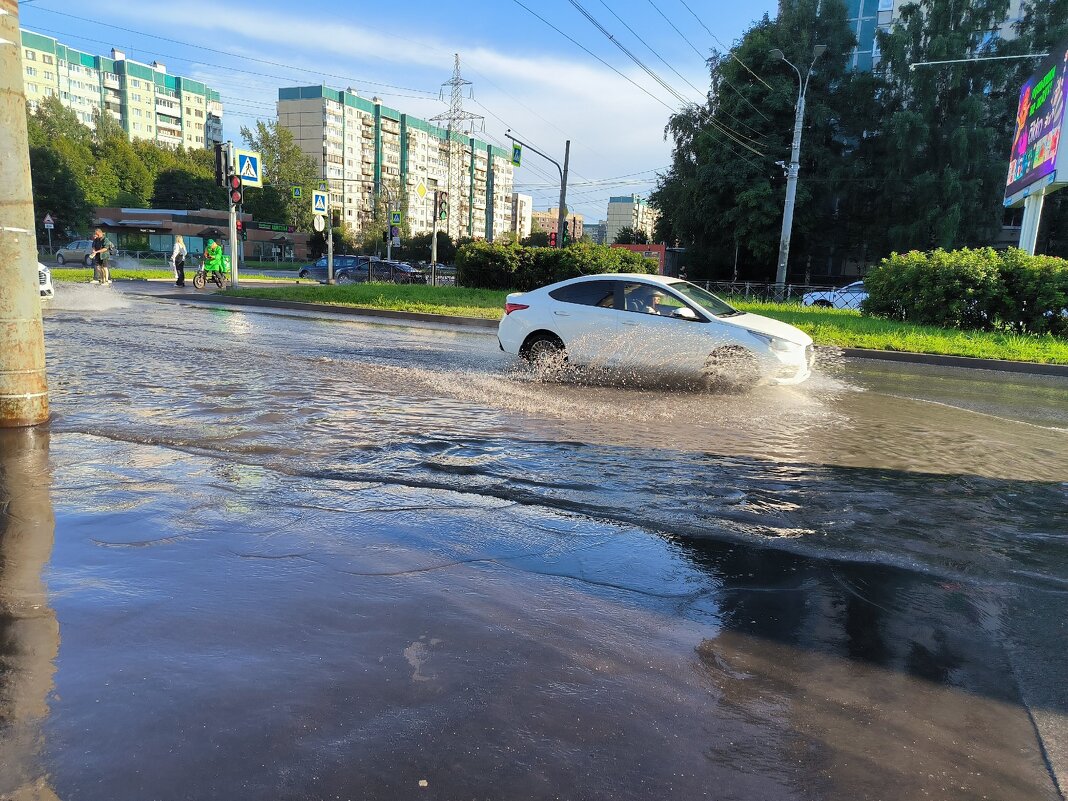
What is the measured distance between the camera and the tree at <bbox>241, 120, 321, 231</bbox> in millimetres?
83875

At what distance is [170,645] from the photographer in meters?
3.00

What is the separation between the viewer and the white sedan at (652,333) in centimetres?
941

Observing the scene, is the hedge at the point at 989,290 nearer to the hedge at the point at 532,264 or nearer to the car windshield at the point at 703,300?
the hedge at the point at 532,264

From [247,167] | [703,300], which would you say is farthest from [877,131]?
[703,300]

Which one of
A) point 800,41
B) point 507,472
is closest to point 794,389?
point 507,472

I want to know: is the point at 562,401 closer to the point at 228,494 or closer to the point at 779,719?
the point at 228,494

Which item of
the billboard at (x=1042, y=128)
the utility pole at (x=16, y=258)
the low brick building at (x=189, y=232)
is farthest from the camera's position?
the low brick building at (x=189, y=232)

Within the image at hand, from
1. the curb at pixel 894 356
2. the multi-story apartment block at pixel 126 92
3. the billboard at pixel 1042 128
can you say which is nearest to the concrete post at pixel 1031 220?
the billboard at pixel 1042 128

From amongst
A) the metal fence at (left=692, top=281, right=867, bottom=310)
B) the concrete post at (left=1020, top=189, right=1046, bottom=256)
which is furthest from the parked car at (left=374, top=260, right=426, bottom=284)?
the concrete post at (left=1020, top=189, right=1046, bottom=256)

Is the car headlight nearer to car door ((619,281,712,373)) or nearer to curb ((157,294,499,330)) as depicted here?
car door ((619,281,712,373))

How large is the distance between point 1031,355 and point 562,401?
11.2m

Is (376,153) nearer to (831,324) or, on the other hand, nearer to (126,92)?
(126,92)

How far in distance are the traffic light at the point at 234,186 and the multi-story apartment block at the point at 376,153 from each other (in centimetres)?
9147

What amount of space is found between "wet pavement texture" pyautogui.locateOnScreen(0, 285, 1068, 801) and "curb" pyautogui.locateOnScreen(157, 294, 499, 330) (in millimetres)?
11408
